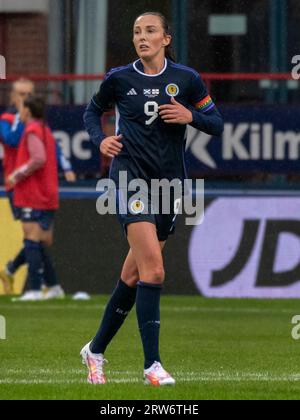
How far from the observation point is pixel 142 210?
863 centimetres

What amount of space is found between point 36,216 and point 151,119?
7045 mm

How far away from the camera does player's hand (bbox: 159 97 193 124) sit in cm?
854

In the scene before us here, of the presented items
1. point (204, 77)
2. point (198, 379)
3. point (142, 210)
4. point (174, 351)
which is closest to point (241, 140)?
point (204, 77)

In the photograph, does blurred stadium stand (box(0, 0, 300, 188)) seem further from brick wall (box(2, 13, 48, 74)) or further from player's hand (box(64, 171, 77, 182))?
player's hand (box(64, 171, 77, 182))

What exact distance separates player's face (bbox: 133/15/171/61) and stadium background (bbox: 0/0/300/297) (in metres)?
7.55

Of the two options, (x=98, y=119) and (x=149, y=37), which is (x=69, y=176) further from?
(x=149, y=37)

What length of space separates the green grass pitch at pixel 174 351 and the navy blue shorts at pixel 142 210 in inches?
36.7

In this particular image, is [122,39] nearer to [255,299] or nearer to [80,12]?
[80,12]

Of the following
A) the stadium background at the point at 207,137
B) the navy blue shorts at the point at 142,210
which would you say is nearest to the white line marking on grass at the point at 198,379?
the navy blue shorts at the point at 142,210

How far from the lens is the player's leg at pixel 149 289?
8492mm

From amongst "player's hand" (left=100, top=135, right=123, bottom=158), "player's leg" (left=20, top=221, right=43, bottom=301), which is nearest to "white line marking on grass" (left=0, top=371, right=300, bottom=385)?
"player's hand" (left=100, top=135, right=123, bottom=158)

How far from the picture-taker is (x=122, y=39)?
17688 mm
